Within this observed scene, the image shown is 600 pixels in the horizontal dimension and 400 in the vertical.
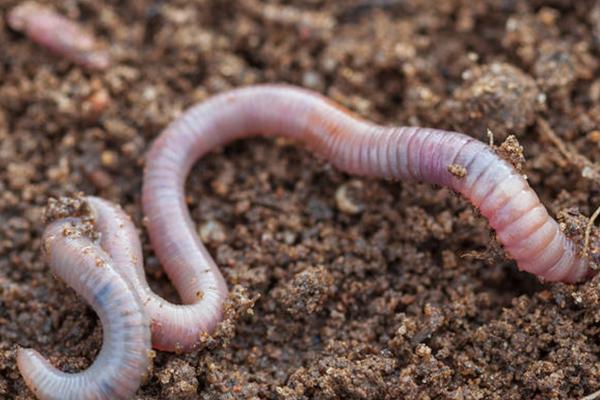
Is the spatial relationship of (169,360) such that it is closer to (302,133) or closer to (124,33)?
(302,133)

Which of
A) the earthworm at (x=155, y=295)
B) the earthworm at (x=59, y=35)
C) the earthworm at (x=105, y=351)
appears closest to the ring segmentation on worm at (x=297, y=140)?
the earthworm at (x=155, y=295)

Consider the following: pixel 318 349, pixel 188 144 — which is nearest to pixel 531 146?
pixel 318 349

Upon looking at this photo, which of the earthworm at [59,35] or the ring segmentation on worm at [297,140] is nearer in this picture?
the ring segmentation on worm at [297,140]

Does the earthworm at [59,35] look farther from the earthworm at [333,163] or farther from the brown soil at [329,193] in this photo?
the earthworm at [333,163]

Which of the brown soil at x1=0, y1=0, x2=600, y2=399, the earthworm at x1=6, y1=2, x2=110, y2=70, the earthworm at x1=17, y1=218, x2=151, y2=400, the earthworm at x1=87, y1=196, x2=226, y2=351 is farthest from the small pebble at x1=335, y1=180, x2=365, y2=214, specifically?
the earthworm at x1=6, y1=2, x2=110, y2=70

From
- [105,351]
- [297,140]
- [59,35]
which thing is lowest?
[105,351]

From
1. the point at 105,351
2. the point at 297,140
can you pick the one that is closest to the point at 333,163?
the point at 297,140

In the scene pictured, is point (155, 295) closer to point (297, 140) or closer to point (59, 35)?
point (297, 140)

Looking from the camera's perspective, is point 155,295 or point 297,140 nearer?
point 155,295
